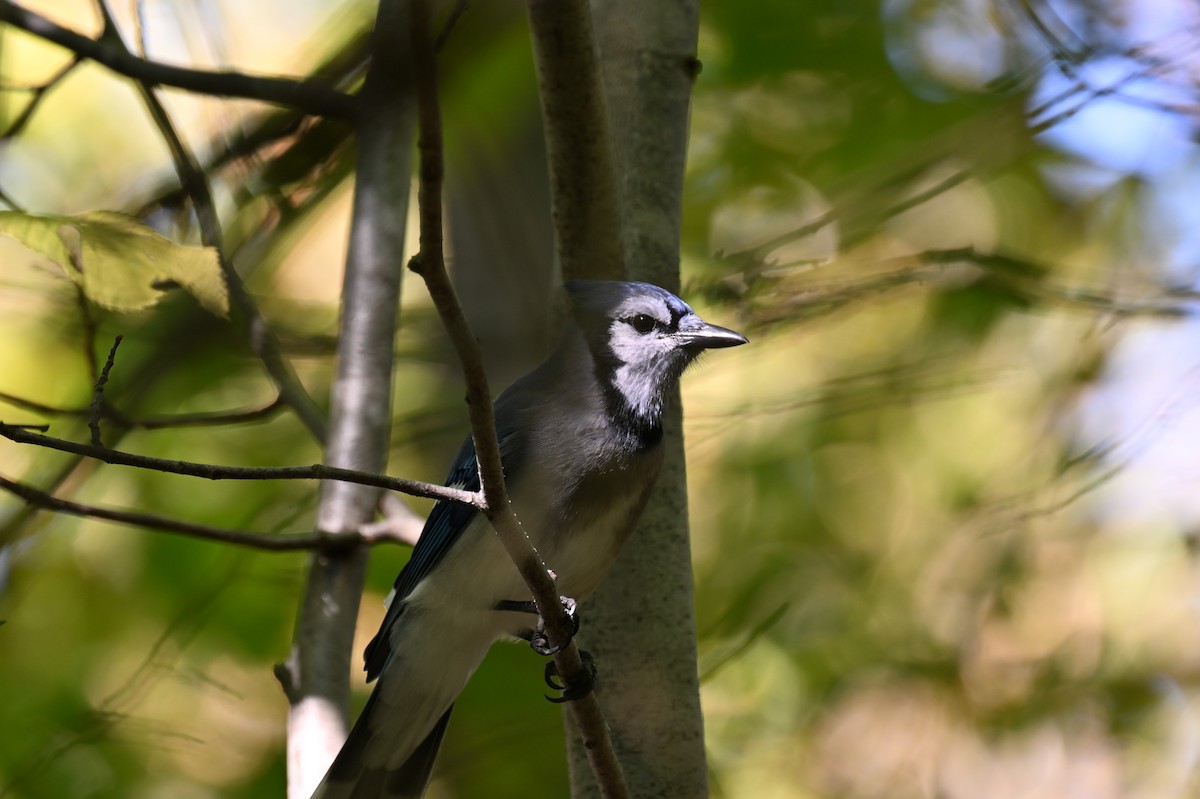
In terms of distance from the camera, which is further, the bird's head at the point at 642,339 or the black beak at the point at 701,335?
the black beak at the point at 701,335

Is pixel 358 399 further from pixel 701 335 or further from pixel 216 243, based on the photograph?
pixel 701 335

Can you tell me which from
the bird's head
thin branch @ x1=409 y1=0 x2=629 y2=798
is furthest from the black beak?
thin branch @ x1=409 y1=0 x2=629 y2=798

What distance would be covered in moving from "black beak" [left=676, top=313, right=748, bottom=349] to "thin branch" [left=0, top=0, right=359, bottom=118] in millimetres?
1238

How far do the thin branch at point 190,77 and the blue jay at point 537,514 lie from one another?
1089mm

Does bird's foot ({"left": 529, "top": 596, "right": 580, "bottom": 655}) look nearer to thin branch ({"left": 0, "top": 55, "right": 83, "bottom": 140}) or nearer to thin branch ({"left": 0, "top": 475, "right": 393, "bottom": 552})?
thin branch ({"left": 0, "top": 475, "right": 393, "bottom": 552})

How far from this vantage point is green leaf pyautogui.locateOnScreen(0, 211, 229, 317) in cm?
225

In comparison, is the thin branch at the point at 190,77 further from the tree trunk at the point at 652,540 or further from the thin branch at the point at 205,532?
the thin branch at the point at 205,532

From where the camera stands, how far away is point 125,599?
15.0 ft

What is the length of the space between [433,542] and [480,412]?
4.15 feet

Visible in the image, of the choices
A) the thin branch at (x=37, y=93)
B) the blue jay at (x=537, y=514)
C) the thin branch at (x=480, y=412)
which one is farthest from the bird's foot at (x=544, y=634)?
the thin branch at (x=37, y=93)

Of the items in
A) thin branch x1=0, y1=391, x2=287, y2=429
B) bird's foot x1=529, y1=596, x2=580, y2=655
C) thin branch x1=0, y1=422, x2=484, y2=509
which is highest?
thin branch x1=0, y1=391, x2=287, y2=429

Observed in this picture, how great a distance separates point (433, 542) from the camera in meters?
3.06

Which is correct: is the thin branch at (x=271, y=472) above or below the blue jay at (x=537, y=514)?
below

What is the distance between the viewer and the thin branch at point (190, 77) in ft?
10.5
